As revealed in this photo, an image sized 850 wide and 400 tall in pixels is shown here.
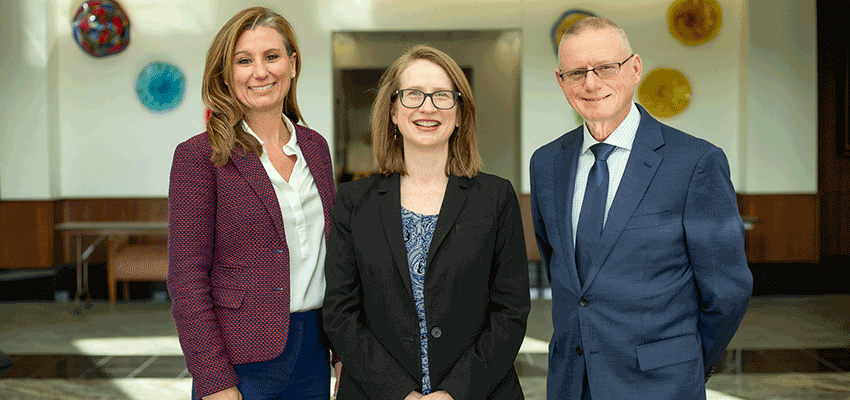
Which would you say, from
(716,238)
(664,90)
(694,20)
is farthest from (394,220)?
(694,20)

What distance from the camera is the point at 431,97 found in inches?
67.2

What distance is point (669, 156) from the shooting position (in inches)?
66.0

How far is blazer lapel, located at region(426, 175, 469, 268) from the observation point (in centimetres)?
168

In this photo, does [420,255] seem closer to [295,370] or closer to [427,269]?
[427,269]

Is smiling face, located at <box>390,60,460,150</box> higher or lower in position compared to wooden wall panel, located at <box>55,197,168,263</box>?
higher

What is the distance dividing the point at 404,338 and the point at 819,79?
7.54 metres

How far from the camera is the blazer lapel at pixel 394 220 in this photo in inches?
65.9

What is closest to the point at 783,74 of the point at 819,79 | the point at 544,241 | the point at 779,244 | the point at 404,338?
the point at 819,79

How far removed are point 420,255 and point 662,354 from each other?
0.66 m

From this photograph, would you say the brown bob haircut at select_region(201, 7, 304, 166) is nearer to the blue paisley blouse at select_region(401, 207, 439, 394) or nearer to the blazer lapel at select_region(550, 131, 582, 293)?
the blue paisley blouse at select_region(401, 207, 439, 394)

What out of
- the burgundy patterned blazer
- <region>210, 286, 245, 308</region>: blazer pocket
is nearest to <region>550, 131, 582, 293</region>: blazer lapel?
the burgundy patterned blazer

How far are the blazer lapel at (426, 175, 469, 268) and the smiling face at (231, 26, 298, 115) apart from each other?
0.55m

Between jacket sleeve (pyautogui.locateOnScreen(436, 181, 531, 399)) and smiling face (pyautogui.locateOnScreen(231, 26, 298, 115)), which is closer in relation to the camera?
jacket sleeve (pyautogui.locateOnScreen(436, 181, 531, 399))

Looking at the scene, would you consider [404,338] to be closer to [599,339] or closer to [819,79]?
[599,339]
